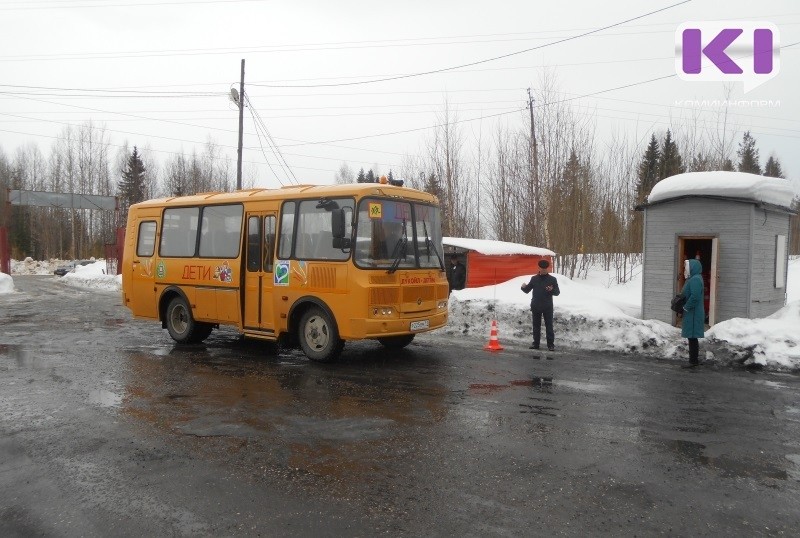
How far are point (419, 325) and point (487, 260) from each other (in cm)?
978

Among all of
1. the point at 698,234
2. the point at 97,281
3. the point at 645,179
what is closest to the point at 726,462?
the point at 698,234

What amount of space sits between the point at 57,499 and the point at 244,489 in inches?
53.0

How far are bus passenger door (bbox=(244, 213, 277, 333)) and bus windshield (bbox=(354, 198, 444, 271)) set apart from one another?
6.69ft

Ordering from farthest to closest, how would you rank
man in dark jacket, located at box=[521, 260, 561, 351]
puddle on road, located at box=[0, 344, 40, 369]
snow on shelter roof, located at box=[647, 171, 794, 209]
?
snow on shelter roof, located at box=[647, 171, 794, 209], man in dark jacket, located at box=[521, 260, 561, 351], puddle on road, located at box=[0, 344, 40, 369]

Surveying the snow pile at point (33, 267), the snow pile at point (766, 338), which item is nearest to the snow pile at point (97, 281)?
the snow pile at point (33, 267)

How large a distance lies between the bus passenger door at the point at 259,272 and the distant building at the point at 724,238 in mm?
8585

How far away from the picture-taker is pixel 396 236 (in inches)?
386

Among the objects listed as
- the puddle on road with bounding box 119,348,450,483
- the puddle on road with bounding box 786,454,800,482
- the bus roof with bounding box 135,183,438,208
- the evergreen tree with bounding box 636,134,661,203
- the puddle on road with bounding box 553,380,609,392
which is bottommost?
the puddle on road with bounding box 119,348,450,483

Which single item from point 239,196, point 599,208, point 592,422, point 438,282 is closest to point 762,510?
point 592,422

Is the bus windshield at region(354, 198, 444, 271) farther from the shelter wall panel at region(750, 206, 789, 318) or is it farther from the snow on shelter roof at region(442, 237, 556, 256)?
the snow on shelter roof at region(442, 237, 556, 256)

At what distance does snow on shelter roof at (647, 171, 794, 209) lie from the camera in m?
12.5

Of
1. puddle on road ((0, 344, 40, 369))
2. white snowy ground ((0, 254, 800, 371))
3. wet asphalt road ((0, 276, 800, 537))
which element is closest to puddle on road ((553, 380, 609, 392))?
wet asphalt road ((0, 276, 800, 537))

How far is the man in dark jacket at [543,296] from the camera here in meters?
11.6

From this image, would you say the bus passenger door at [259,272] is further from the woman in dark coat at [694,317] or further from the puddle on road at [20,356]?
the woman in dark coat at [694,317]
